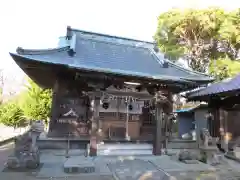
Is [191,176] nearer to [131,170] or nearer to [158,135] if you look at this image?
[131,170]

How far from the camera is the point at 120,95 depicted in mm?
9008

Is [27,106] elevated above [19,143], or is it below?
above

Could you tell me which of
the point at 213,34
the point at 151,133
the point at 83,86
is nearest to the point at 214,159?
the point at 151,133

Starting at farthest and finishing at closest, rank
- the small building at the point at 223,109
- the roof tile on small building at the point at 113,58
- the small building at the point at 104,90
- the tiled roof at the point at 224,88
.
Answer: the small building at the point at 223,109 < the tiled roof at the point at 224,88 < the small building at the point at 104,90 < the roof tile on small building at the point at 113,58

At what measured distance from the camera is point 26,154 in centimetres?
646

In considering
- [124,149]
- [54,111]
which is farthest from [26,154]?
[124,149]

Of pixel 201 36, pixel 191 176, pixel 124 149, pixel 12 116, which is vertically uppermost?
pixel 201 36

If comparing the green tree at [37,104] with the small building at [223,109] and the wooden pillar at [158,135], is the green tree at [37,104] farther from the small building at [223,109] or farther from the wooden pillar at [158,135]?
the small building at [223,109]

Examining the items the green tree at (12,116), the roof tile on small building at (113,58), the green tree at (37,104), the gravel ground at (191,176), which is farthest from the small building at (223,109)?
the green tree at (12,116)

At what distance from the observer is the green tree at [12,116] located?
16891mm

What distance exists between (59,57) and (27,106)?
28.8ft

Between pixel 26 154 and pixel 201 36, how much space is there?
18.6 meters

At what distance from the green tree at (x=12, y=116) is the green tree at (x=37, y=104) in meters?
1.22

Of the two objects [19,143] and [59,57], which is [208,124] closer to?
[59,57]
